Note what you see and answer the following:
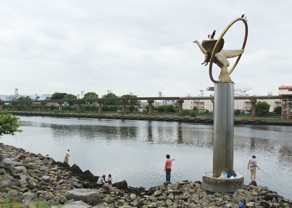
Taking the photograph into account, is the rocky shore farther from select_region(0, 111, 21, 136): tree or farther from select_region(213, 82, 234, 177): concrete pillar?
select_region(0, 111, 21, 136): tree

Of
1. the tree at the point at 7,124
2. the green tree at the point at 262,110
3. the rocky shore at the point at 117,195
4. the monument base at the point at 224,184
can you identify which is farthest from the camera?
the green tree at the point at 262,110

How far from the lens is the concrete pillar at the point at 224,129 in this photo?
1338 cm

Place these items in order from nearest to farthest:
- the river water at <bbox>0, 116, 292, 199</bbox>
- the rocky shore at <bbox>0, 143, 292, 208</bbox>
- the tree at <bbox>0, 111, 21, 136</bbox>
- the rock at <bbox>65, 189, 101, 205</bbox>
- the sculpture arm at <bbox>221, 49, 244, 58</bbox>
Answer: the rocky shore at <bbox>0, 143, 292, 208</bbox> < the rock at <bbox>65, 189, 101, 205</bbox> < the sculpture arm at <bbox>221, 49, 244, 58</bbox> < the river water at <bbox>0, 116, 292, 199</bbox> < the tree at <bbox>0, 111, 21, 136</bbox>

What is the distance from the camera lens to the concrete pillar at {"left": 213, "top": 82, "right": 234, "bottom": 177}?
13.4 m

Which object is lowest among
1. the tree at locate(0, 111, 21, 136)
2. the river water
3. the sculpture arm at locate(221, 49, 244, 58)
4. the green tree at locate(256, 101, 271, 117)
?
the river water

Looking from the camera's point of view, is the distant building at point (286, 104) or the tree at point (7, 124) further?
the distant building at point (286, 104)

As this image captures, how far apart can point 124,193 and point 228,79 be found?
671 cm

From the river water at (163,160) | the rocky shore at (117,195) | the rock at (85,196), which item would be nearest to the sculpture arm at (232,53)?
the rocky shore at (117,195)

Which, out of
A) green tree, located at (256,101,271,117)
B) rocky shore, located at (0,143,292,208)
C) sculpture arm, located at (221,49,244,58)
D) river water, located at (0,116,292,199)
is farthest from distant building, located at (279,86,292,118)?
rocky shore, located at (0,143,292,208)

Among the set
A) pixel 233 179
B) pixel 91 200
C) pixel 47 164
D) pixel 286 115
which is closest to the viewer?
pixel 91 200

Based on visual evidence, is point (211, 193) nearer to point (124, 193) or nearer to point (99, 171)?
point (124, 193)

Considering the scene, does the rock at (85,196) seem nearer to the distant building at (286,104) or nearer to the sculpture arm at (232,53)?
the sculpture arm at (232,53)

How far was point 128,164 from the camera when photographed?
21938 mm

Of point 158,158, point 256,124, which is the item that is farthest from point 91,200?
point 256,124
